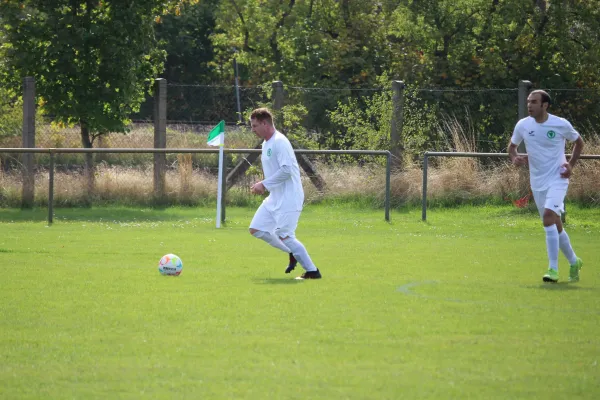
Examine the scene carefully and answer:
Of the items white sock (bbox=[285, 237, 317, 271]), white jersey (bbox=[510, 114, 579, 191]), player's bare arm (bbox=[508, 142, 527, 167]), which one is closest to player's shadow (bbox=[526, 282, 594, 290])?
white jersey (bbox=[510, 114, 579, 191])

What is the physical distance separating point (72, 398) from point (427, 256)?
8.83m

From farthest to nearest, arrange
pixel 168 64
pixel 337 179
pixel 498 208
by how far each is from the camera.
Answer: pixel 168 64
pixel 337 179
pixel 498 208

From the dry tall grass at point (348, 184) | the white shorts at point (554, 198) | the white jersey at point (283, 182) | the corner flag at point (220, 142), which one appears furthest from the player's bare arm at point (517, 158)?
the dry tall grass at point (348, 184)

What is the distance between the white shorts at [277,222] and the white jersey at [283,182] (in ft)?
0.22

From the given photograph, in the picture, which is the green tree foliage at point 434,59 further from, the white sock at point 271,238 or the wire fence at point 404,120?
the white sock at point 271,238

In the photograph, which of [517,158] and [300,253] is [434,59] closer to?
[517,158]

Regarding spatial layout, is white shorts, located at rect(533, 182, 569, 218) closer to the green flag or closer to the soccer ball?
the soccer ball

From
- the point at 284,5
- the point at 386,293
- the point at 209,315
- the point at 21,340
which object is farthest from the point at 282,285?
the point at 284,5

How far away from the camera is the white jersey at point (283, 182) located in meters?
11.3

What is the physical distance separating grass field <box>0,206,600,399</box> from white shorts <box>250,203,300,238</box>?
0.55 m

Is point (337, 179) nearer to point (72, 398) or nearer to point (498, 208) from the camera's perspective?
point (498, 208)

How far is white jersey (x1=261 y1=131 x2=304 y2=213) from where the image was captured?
11.3 m

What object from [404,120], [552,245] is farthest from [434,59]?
[552,245]

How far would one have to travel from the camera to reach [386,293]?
32.8ft
